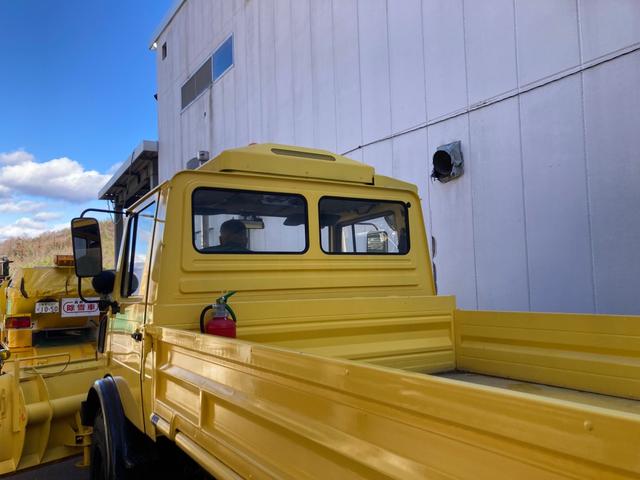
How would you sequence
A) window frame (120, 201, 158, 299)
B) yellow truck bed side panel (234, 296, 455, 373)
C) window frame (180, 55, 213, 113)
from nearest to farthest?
yellow truck bed side panel (234, 296, 455, 373), window frame (120, 201, 158, 299), window frame (180, 55, 213, 113)

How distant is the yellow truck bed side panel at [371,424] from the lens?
0.87 metres

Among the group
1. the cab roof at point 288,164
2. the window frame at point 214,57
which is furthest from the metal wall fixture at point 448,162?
the window frame at point 214,57

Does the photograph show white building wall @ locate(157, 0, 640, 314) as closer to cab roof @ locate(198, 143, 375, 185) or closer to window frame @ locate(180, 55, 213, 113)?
cab roof @ locate(198, 143, 375, 185)

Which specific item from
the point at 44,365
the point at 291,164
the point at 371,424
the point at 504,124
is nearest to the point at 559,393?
the point at 371,424

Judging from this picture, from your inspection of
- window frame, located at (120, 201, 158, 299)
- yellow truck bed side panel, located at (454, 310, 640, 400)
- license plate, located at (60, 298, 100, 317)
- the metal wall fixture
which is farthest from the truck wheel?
the metal wall fixture

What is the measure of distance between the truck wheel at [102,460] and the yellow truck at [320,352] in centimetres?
2

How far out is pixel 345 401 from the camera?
1.33 m

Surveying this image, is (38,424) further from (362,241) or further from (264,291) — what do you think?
(362,241)

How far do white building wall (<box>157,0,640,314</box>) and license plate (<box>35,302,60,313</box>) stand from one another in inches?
158

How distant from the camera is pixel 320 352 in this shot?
267 cm

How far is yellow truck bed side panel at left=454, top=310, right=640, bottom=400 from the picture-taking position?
7.83 ft

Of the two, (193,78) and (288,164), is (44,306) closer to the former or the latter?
(288,164)

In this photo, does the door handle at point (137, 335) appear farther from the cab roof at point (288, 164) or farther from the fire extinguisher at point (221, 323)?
the cab roof at point (288, 164)

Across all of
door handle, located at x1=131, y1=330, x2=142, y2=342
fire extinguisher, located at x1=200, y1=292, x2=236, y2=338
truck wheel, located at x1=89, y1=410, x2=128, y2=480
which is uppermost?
fire extinguisher, located at x1=200, y1=292, x2=236, y2=338
